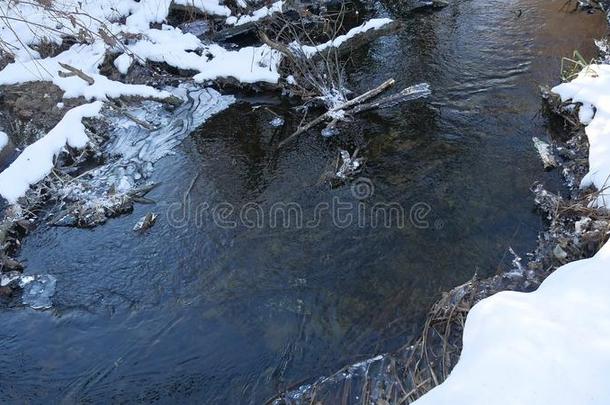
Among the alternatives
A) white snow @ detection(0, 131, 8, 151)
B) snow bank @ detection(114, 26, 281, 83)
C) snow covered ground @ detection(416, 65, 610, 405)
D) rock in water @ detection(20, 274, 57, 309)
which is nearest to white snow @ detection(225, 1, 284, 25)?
snow bank @ detection(114, 26, 281, 83)

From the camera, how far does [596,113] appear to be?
6246 mm

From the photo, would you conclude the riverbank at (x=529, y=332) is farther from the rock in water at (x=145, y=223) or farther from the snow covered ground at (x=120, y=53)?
the snow covered ground at (x=120, y=53)

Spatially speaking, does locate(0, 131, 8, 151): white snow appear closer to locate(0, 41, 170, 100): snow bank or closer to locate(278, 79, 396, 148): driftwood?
locate(0, 41, 170, 100): snow bank

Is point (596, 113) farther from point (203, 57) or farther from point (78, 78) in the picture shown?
point (78, 78)

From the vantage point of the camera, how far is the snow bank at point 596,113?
213 inches

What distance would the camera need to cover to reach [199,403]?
429cm

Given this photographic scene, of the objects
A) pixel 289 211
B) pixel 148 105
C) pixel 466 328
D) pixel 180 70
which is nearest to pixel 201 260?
pixel 289 211

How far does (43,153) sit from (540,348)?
663cm

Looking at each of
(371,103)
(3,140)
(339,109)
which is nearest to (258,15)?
(339,109)

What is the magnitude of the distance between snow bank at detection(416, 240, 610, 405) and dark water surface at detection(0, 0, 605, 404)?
1223 mm

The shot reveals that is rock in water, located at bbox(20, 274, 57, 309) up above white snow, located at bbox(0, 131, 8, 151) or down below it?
below

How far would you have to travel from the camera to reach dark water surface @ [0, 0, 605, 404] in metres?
4.60

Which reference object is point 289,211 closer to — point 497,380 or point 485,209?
point 485,209

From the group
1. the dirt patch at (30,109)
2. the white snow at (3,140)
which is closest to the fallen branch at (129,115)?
the dirt patch at (30,109)
